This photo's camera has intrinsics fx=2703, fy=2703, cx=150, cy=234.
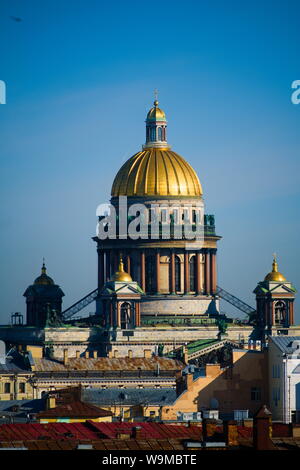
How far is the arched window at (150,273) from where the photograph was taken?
195 metres

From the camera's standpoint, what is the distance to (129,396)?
145750mm

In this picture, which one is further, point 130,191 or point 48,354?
point 130,191

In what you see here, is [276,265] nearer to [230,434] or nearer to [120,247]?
[120,247]

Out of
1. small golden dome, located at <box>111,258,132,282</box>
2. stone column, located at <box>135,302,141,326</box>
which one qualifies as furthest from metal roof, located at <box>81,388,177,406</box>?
stone column, located at <box>135,302,141,326</box>

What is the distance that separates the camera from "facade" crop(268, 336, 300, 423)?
120 metres

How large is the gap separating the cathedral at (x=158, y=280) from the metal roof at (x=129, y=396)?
124 feet

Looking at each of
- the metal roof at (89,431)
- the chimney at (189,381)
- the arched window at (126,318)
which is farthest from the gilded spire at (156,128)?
the metal roof at (89,431)

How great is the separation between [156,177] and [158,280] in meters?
7.41

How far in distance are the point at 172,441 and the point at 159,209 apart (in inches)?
4497

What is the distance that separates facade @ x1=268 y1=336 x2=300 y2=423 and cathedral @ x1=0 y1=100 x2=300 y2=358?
212 ft

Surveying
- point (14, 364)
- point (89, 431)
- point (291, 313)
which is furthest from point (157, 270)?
point (89, 431)
